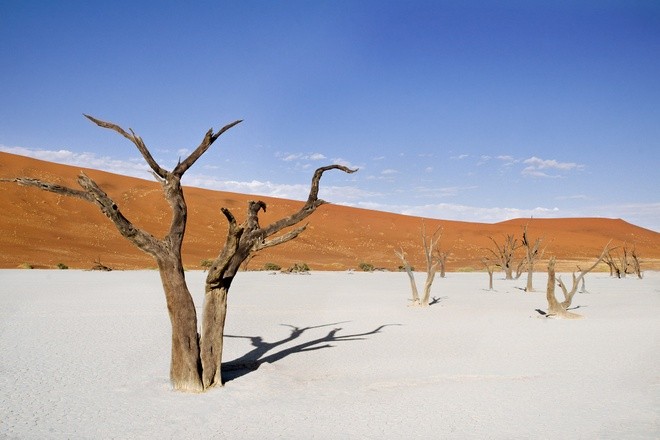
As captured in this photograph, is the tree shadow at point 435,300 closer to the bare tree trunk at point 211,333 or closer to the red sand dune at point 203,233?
the bare tree trunk at point 211,333

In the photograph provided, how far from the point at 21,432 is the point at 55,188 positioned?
2.88m

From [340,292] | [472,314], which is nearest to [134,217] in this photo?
[340,292]

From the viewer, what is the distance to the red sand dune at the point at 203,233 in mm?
42219

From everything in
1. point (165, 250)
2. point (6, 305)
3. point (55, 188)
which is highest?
point (55, 188)

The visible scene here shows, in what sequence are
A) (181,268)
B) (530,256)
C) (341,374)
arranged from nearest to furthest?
1. (181,268)
2. (341,374)
3. (530,256)

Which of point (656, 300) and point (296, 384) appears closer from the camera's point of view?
point (296, 384)

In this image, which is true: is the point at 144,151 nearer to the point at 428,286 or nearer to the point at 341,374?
the point at 341,374

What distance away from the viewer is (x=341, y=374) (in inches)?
352

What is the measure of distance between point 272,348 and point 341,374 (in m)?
2.41

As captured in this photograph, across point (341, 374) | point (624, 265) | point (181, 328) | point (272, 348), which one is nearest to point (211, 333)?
point (181, 328)

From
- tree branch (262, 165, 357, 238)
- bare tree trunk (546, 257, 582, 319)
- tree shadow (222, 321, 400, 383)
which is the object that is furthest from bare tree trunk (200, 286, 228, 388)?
bare tree trunk (546, 257, 582, 319)

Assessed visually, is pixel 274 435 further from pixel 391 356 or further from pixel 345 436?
pixel 391 356

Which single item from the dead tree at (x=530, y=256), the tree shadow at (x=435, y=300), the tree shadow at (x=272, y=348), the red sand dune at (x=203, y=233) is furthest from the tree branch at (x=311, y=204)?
the red sand dune at (x=203, y=233)

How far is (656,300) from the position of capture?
20688 millimetres
